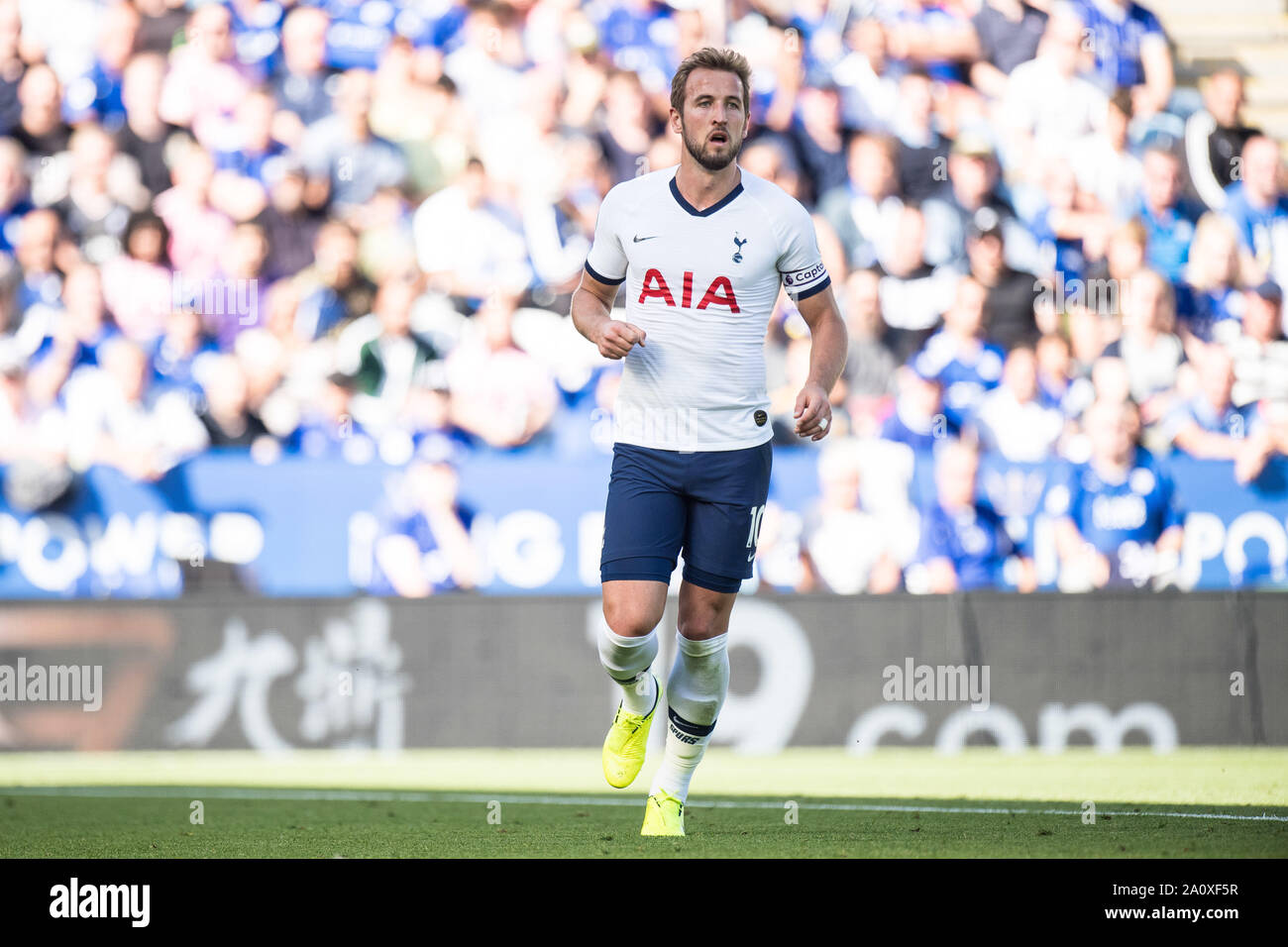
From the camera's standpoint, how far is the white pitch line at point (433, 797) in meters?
6.71

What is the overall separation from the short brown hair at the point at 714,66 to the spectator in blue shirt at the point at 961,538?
15.8 feet

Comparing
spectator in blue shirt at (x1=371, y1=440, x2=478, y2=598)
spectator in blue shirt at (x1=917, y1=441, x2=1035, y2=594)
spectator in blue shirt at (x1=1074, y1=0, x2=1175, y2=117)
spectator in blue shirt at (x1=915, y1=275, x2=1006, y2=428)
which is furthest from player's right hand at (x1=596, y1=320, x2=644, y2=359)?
spectator in blue shirt at (x1=1074, y1=0, x2=1175, y2=117)

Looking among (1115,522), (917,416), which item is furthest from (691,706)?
(1115,522)

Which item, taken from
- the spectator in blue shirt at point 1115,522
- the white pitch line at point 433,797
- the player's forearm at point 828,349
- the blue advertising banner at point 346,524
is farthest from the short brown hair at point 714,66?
the spectator in blue shirt at point 1115,522

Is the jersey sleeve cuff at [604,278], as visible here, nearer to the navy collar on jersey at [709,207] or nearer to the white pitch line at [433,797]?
the navy collar on jersey at [709,207]

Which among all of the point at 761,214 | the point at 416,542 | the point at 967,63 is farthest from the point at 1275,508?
the point at 761,214

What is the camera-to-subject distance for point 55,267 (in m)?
10.5

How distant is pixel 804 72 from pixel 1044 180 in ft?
5.54

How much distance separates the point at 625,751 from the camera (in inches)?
229

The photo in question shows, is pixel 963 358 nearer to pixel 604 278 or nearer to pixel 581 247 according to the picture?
pixel 581 247

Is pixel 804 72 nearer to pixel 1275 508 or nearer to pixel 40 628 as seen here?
pixel 1275 508

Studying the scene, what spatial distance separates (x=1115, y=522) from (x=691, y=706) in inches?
199

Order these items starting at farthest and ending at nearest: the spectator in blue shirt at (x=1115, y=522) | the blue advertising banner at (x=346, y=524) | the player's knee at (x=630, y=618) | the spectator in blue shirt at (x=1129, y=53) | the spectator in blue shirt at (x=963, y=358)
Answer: the spectator in blue shirt at (x=1129, y=53)
the spectator in blue shirt at (x=963, y=358)
the spectator in blue shirt at (x=1115, y=522)
the blue advertising banner at (x=346, y=524)
the player's knee at (x=630, y=618)

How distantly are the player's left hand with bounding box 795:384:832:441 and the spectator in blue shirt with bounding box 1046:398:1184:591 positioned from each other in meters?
5.08
